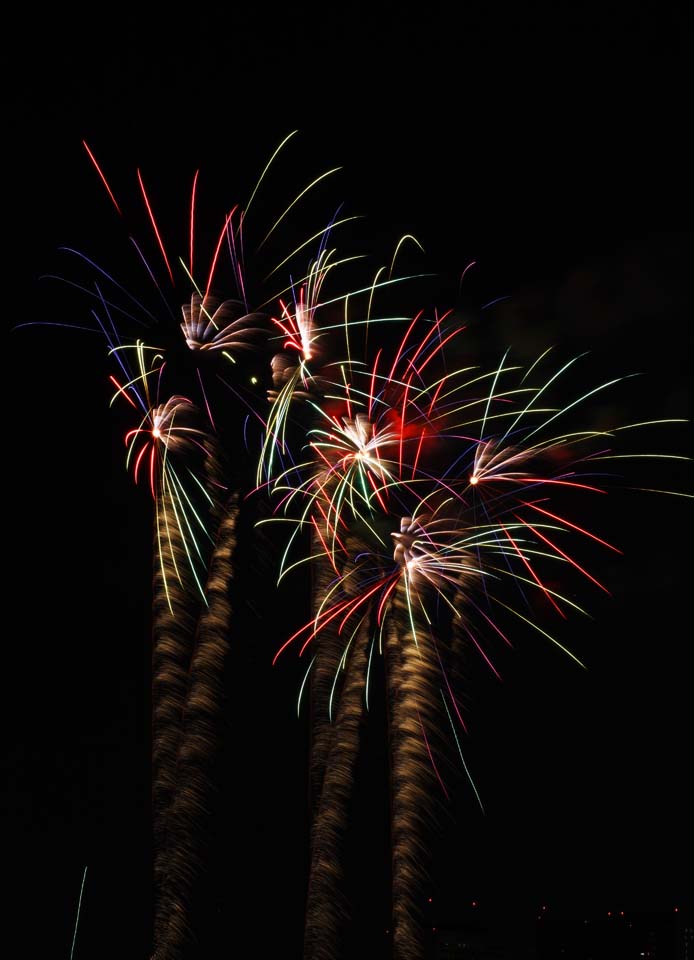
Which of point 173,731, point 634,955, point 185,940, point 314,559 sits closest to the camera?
point 185,940

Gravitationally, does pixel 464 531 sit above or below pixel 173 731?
above

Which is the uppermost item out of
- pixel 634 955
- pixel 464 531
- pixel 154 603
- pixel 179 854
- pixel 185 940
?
pixel 634 955

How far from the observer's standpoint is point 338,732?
22219mm

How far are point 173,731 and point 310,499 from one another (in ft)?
18.3

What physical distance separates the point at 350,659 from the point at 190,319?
843 centimetres

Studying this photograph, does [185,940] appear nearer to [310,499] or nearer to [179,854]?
[179,854]

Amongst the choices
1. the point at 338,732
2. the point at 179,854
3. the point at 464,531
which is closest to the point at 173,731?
the point at 179,854

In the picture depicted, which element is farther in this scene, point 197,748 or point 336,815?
point 336,815

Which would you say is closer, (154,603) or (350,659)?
(154,603)

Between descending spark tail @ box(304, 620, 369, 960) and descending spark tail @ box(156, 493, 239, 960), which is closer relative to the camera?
descending spark tail @ box(156, 493, 239, 960)

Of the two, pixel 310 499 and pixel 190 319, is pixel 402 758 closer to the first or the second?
pixel 310 499

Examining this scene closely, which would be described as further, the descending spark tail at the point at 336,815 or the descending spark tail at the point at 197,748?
the descending spark tail at the point at 336,815

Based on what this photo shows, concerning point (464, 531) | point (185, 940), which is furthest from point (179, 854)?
point (464, 531)

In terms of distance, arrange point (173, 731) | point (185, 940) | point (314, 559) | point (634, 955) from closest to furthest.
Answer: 1. point (185, 940)
2. point (173, 731)
3. point (314, 559)
4. point (634, 955)
